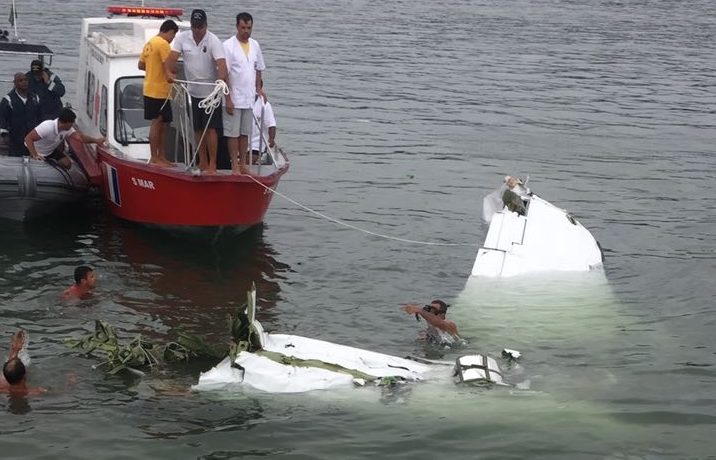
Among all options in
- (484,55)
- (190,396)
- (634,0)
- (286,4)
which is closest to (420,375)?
(190,396)

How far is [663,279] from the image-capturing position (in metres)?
16.0

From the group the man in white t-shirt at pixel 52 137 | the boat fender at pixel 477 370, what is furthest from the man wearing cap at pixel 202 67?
the boat fender at pixel 477 370

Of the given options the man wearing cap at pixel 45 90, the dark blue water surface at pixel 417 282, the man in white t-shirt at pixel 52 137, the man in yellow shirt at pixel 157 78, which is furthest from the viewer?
the man wearing cap at pixel 45 90

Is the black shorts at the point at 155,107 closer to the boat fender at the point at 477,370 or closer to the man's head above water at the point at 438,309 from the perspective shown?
the man's head above water at the point at 438,309

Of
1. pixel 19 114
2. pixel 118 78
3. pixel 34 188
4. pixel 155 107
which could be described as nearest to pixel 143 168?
pixel 155 107

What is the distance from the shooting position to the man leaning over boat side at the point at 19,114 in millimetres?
18109

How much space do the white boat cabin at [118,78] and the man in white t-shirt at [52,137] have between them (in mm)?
403

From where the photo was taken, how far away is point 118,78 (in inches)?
686

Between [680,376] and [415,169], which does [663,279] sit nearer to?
[680,376]

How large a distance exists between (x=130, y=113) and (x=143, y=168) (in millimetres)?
1745

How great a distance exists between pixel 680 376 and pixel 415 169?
33.5 feet

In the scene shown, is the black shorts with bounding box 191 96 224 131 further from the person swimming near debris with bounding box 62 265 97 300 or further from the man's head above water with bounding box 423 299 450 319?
the man's head above water with bounding box 423 299 450 319

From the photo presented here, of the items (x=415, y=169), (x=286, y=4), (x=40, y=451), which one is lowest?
(x=40, y=451)

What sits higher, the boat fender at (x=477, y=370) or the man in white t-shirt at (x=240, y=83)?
the man in white t-shirt at (x=240, y=83)
